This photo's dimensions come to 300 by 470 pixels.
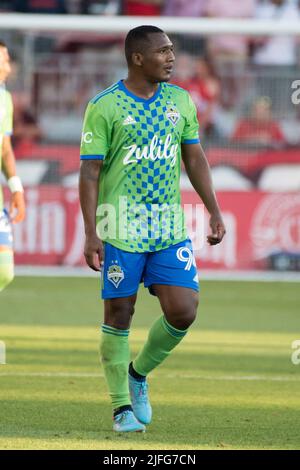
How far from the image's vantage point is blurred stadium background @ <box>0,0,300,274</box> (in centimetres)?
1802

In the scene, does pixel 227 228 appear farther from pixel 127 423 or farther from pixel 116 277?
pixel 127 423

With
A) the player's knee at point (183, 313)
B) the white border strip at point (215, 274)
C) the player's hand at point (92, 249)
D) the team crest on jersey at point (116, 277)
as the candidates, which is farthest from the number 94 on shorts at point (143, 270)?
the white border strip at point (215, 274)

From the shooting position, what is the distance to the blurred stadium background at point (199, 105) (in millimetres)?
18016

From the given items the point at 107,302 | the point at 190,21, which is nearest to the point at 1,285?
the point at 107,302

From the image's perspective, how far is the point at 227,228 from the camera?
18.0 meters

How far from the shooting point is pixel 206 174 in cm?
741

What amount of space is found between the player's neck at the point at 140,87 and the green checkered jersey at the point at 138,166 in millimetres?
31

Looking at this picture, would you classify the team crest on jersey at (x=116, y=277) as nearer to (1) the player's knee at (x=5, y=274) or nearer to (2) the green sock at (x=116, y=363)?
(2) the green sock at (x=116, y=363)

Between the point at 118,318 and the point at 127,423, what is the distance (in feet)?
1.89

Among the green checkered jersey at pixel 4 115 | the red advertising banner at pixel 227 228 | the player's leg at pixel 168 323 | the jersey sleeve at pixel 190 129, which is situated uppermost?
the jersey sleeve at pixel 190 129

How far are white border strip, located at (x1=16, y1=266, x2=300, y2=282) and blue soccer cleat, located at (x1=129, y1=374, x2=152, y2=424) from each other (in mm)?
10577

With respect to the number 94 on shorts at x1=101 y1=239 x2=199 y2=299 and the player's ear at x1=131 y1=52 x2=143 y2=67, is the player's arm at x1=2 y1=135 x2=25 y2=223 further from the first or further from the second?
the player's ear at x1=131 y1=52 x2=143 y2=67

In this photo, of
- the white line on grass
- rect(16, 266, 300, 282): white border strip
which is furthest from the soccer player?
rect(16, 266, 300, 282): white border strip
